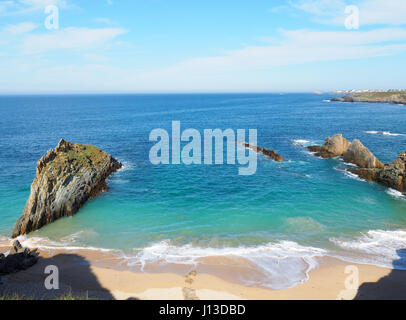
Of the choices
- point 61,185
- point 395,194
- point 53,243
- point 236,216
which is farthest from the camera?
point 395,194

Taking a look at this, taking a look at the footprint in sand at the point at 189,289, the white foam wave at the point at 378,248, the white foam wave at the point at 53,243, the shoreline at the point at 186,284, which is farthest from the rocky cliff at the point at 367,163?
the white foam wave at the point at 53,243

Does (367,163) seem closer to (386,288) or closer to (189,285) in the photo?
(386,288)

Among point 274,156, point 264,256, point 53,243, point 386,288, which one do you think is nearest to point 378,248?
point 386,288

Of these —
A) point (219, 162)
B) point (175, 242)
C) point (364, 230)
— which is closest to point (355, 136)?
point (219, 162)

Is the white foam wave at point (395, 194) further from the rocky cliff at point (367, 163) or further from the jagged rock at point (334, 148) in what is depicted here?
the jagged rock at point (334, 148)

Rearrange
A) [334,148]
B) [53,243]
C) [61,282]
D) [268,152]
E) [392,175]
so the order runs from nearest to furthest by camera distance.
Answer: [61,282], [53,243], [392,175], [334,148], [268,152]

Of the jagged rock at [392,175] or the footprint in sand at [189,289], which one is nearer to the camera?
the footprint in sand at [189,289]
